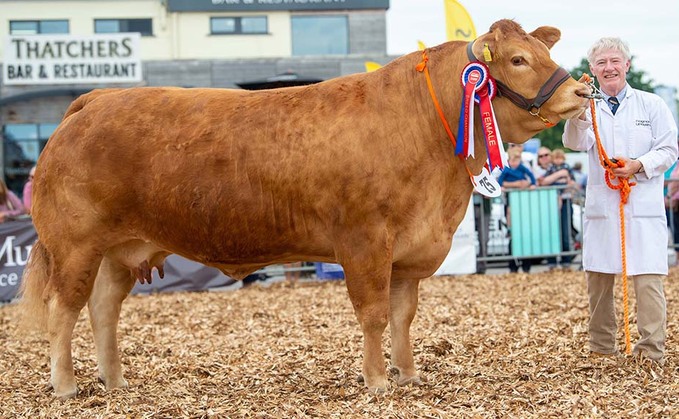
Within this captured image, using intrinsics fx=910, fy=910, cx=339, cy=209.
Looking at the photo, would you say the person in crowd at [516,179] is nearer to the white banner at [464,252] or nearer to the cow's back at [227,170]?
the white banner at [464,252]

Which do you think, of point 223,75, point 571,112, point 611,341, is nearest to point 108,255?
point 571,112

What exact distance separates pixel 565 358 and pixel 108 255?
307 cm

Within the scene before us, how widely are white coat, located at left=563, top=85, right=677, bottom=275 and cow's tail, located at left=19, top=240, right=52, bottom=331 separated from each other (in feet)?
11.1

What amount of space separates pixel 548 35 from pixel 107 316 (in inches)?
126

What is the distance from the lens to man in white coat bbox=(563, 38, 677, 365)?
5.71 metres

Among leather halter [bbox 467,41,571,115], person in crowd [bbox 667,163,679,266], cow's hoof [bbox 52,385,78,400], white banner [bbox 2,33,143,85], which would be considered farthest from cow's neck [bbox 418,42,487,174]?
white banner [bbox 2,33,143,85]

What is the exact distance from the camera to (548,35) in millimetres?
5273

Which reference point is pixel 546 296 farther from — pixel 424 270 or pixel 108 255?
pixel 108 255

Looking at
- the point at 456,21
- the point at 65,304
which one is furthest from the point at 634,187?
the point at 456,21

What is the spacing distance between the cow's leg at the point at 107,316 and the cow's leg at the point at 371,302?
165cm

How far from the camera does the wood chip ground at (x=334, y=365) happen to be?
191 inches

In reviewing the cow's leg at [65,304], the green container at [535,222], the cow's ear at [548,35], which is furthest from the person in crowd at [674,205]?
the cow's leg at [65,304]

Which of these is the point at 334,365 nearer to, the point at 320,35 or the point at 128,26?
the point at 320,35

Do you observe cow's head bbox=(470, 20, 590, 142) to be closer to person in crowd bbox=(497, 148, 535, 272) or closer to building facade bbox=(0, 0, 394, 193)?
person in crowd bbox=(497, 148, 535, 272)
